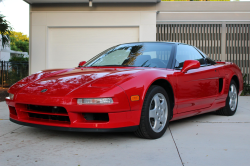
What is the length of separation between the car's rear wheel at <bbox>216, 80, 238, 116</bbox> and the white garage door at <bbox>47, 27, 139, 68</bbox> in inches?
207

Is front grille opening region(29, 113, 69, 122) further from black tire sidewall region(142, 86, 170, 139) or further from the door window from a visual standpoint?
the door window

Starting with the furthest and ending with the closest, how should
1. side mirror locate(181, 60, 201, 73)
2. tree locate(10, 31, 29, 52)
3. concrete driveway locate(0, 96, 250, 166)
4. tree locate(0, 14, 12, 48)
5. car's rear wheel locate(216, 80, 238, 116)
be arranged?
tree locate(10, 31, 29, 52) < tree locate(0, 14, 12, 48) < car's rear wheel locate(216, 80, 238, 116) < side mirror locate(181, 60, 201, 73) < concrete driveway locate(0, 96, 250, 166)

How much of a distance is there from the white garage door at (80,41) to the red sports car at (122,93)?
227 inches

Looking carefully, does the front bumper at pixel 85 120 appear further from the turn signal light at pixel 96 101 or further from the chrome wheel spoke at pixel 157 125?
the chrome wheel spoke at pixel 157 125

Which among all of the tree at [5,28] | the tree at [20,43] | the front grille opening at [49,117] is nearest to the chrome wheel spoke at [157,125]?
the front grille opening at [49,117]

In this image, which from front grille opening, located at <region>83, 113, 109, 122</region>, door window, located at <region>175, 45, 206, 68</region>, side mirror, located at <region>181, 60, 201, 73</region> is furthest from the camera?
door window, located at <region>175, 45, 206, 68</region>

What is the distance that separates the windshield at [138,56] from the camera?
4176 mm

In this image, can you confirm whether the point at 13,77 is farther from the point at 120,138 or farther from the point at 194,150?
the point at 194,150

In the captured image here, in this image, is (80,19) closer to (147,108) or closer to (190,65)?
(190,65)

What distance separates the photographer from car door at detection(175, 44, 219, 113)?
4.10 meters

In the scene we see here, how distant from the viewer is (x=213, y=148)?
10.7 feet

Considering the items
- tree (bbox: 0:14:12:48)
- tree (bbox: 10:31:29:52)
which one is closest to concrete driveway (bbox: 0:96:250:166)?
tree (bbox: 0:14:12:48)

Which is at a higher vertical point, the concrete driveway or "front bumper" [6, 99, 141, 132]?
"front bumper" [6, 99, 141, 132]

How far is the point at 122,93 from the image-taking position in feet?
10.4
